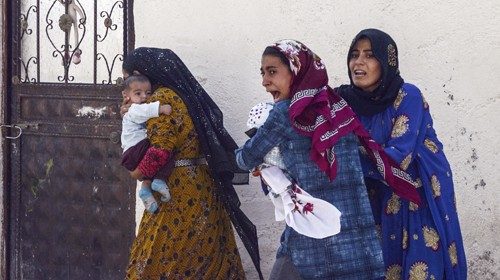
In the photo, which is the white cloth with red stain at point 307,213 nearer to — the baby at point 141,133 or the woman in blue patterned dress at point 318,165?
the woman in blue patterned dress at point 318,165

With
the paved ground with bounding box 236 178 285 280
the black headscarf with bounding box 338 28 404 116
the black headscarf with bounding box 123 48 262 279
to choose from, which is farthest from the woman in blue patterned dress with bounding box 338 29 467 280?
the paved ground with bounding box 236 178 285 280

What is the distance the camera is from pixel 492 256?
4.69m

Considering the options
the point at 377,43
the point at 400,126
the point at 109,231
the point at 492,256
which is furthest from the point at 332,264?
the point at 109,231

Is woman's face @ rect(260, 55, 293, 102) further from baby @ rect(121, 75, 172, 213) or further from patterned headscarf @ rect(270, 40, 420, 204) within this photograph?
baby @ rect(121, 75, 172, 213)

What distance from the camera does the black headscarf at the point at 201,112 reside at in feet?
15.1

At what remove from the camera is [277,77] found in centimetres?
372

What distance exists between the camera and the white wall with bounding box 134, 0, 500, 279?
4594mm

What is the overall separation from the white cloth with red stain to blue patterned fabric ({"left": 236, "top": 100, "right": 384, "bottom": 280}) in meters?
0.03

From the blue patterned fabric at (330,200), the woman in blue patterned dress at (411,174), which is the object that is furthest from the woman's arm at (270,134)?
the woman in blue patterned dress at (411,174)

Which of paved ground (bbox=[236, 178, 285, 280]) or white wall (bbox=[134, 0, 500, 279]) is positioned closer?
white wall (bbox=[134, 0, 500, 279])

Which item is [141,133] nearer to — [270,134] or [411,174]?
[270,134]

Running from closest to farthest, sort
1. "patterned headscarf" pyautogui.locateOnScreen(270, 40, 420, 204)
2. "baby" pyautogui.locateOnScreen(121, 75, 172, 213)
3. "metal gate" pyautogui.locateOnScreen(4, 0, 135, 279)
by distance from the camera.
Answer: "patterned headscarf" pyautogui.locateOnScreen(270, 40, 420, 204) < "baby" pyautogui.locateOnScreen(121, 75, 172, 213) < "metal gate" pyautogui.locateOnScreen(4, 0, 135, 279)

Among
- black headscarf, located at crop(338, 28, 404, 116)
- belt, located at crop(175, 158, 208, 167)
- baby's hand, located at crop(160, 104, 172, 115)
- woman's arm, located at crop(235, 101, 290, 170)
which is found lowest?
belt, located at crop(175, 158, 208, 167)

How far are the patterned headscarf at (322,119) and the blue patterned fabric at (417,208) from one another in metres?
0.09
